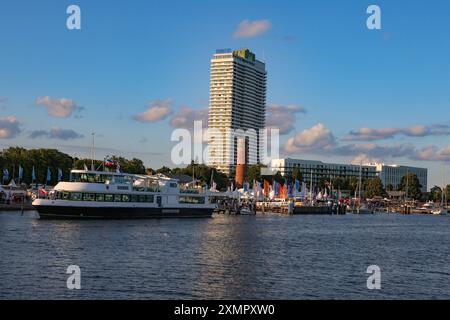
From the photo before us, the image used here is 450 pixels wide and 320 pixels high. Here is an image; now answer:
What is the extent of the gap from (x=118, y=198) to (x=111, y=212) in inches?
134

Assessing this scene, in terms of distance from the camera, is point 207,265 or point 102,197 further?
point 102,197

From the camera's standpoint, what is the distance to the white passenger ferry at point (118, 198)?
105 metres

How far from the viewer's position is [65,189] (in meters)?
105

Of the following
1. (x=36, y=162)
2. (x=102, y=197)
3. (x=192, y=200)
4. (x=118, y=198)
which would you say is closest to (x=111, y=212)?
(x=102, y=197)

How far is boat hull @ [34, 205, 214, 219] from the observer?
104 metres

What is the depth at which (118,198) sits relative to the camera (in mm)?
113812

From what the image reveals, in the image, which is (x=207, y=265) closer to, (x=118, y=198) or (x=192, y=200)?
(x=118, y=198)

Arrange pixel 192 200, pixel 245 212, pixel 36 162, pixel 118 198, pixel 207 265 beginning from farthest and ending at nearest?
pixel 36 162, pixel 245 212, pixel 192 200, pixel 118 198, pixel 207 265

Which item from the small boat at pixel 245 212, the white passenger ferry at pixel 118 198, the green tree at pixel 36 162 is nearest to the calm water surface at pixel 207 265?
the white passenger ferry at pixel 118 198

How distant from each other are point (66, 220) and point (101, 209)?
8819 millimetres

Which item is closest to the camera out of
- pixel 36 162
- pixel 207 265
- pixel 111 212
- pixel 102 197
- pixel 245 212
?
pixel 207 265

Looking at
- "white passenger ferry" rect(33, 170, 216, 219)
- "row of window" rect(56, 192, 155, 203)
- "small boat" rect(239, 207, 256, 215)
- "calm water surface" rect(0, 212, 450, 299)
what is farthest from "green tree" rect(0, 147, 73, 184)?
"calm water surface" rect(0, 212, 450, 299)
